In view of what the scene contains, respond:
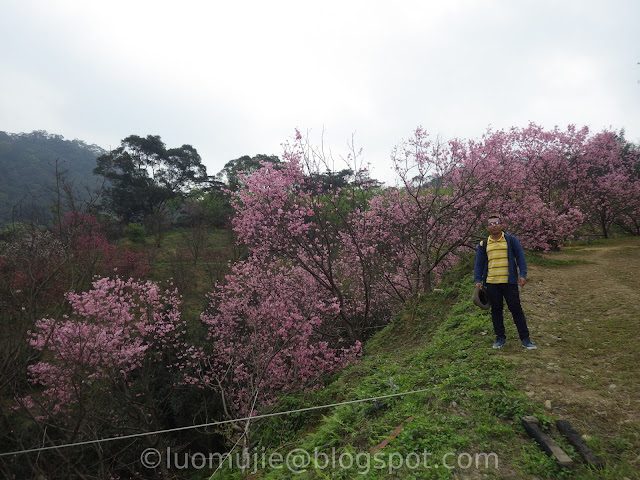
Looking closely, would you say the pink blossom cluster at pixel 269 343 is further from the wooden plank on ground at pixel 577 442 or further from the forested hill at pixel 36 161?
the forested hill at pixel 36 161

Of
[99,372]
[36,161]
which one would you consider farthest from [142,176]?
[36,161]

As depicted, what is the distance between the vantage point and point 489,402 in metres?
3.41

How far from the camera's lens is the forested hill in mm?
43125

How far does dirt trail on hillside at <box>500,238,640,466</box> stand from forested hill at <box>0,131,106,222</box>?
44087mm

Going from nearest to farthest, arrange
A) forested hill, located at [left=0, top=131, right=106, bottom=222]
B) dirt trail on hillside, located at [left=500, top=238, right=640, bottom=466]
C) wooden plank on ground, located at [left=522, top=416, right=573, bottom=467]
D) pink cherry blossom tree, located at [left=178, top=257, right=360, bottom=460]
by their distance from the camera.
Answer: wooden plank on ground, located at [left=522, top=416, right=573, bottom=467], dirt trail on hillside, located at [left=500, top=238, right=640, bottom=466], pink cherry blossom tree, located at [left=178, top=257, right=360, bottom=460], forested hill, located at [left=0, top=131, right=106, bottom=222]

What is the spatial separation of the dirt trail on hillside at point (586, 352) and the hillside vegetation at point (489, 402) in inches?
0.6

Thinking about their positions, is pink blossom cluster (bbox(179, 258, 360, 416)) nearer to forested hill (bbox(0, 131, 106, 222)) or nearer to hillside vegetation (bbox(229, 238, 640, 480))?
hillside vegetation (bbox(229, 238, 640, 480))

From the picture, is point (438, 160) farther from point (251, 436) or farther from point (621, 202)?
point (621, 202)

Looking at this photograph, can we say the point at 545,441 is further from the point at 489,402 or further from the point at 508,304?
the point at 508,304

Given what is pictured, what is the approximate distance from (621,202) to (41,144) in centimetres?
8753

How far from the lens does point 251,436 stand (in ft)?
18.3

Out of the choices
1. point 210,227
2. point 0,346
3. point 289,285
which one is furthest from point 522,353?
point 210,227

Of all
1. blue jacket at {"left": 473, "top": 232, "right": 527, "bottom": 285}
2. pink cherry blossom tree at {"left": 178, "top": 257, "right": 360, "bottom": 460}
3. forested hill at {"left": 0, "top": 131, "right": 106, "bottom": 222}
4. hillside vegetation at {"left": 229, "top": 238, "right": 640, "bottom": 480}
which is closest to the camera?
hillside vegetation at {"left": 229, "top": 238, "right": 640, "bottom": 480}

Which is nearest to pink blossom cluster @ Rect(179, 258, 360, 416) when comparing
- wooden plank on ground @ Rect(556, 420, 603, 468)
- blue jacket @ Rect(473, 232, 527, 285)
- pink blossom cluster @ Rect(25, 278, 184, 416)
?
pink blossom cluster @ Rect(25, 278, 184, 416)
